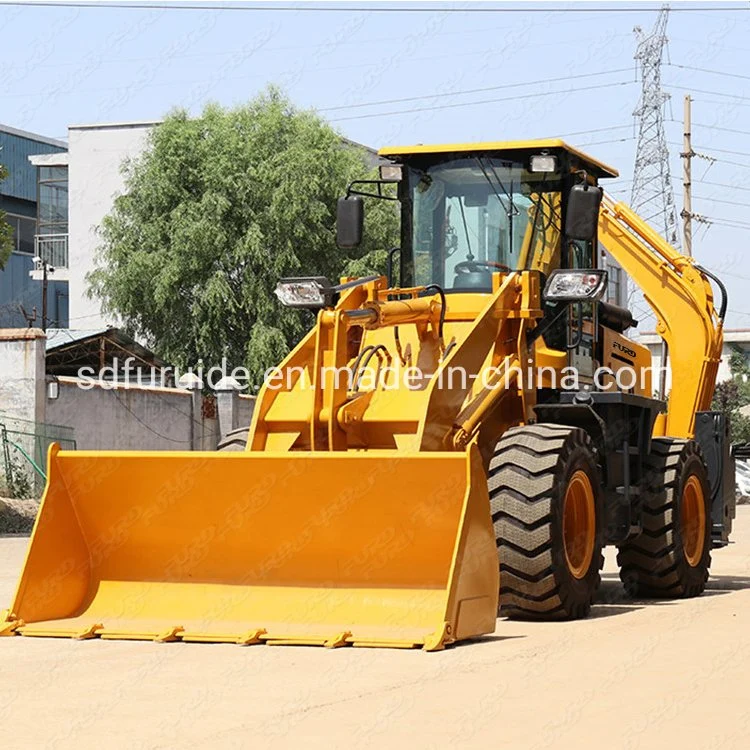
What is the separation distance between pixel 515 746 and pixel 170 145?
123 ft

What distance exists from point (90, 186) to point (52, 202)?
708 cm

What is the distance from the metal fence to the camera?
26312mm

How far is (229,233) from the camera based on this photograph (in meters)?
41.6

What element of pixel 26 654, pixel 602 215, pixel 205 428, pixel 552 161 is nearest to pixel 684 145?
pixel 205 428

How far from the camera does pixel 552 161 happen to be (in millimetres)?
12117

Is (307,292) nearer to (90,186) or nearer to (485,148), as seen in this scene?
(485,148)

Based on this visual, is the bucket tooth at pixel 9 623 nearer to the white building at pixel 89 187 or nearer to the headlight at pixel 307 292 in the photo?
the headlight at pixel 307 292

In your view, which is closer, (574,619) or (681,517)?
(574,619)

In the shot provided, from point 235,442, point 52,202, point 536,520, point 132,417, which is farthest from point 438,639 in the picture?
point 52,202

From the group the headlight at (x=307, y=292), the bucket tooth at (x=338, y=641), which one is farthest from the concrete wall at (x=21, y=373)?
the bucket tooth at (x=338, y=641)

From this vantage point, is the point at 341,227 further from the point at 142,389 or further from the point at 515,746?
the point at 142,389

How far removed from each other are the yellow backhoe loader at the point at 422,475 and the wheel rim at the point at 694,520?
0.02 m

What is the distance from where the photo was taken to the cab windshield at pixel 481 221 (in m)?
12.1

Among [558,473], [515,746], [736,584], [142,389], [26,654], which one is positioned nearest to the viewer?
[515,746]
